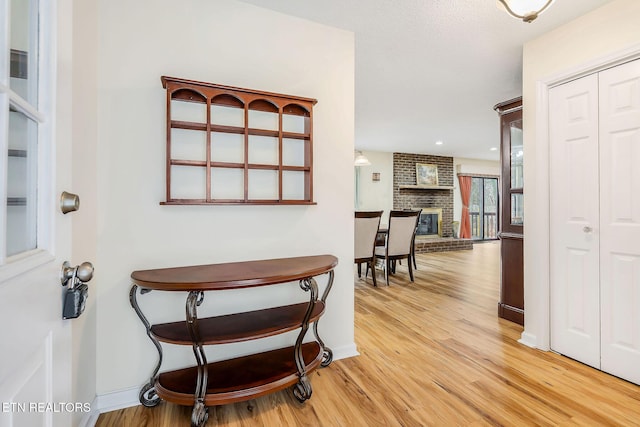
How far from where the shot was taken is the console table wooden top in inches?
54.6

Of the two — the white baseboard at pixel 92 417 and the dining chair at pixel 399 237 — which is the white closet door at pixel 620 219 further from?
the white baseboard at pixel 92 417

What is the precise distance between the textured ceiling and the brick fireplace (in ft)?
8.43

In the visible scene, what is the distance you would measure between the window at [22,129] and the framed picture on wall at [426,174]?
7.71 meters

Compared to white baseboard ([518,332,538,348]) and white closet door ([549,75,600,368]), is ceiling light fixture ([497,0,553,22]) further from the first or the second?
white baseboard ([518,332,538,348])

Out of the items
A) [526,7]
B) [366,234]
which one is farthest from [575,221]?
[366,234]

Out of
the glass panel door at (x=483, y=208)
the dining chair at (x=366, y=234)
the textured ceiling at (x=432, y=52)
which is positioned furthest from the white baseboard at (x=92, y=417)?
the glass panel door at (x=483, y=208)

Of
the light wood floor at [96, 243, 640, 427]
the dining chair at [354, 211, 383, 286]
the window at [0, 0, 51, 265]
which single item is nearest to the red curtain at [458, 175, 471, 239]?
the dining chair at [354, 211, 383, 286]

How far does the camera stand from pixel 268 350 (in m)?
1.99

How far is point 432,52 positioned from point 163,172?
244cm

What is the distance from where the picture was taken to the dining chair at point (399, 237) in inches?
169

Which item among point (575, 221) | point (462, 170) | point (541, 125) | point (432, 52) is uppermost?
point (432, 52)

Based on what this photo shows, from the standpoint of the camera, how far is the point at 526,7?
58.4 inches

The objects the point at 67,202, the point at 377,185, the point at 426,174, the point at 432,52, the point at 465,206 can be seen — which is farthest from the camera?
the point at 465,206

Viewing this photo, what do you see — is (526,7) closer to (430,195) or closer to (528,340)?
(528,340)
